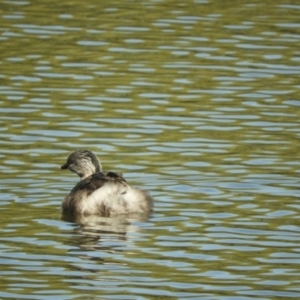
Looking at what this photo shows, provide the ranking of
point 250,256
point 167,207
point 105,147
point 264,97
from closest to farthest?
point 250,256 → point 167,207 → point 105,147 → point 264,97

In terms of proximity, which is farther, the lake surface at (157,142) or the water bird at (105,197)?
the water bird at (105,197)

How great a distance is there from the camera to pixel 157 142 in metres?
16.5

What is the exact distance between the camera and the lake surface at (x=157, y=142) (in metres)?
11.4

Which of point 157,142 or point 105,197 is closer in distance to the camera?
point 105,197

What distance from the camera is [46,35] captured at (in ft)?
71.1

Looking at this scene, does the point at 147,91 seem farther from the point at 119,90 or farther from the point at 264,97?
the point at 264,97

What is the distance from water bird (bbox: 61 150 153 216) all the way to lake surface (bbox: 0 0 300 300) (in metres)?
0.13

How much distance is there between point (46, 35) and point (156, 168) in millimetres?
6955

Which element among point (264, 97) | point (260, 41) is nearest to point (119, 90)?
point (264, 97)

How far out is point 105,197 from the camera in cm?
1369

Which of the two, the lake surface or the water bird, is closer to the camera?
the lake surface

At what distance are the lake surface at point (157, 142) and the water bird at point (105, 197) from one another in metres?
0.13

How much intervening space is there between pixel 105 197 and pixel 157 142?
292cm

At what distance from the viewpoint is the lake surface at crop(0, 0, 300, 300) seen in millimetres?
11383
